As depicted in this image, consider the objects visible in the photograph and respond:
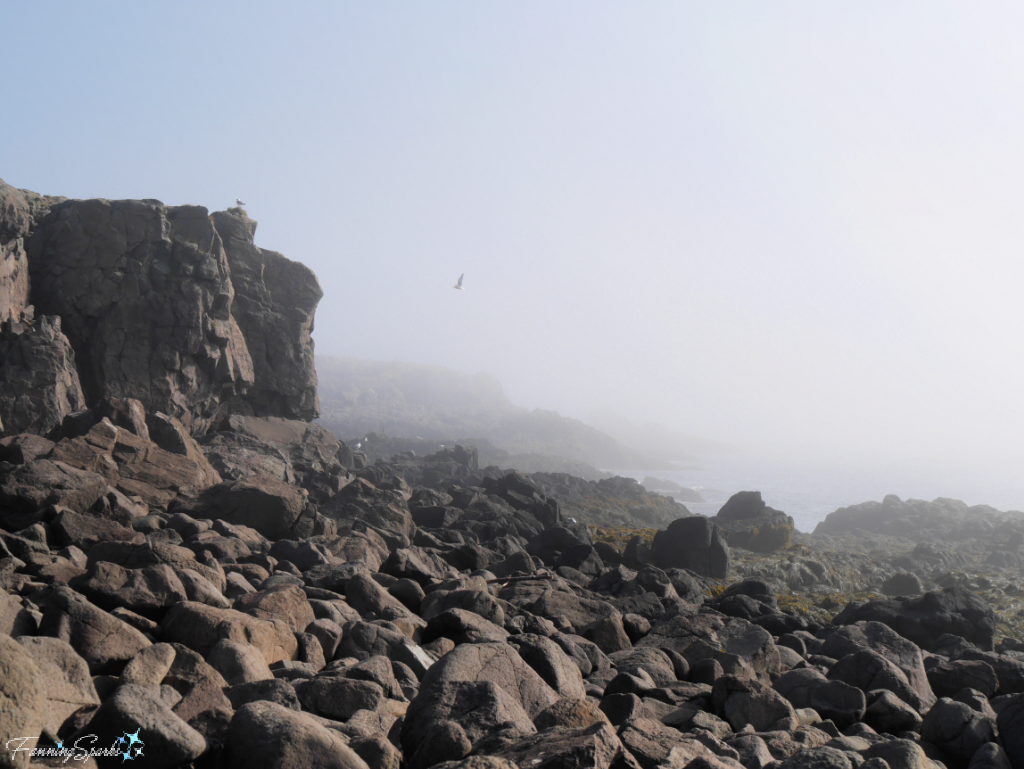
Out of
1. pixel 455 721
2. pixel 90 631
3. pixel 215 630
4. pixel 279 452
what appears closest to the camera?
pixel 455 721

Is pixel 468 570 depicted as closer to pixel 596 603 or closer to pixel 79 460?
pixel 596 603

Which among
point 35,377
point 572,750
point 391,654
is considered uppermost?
point 572,750

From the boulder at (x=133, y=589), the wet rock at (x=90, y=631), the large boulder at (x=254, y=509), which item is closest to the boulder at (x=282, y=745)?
the wet rock at (x=90, y=631)

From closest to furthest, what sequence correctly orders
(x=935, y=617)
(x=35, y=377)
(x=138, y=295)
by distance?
(x=935, y=617)
(x=35, y=377)
(x=138, y=295)

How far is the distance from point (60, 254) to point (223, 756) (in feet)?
98.3

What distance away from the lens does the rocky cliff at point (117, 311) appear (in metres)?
25.2

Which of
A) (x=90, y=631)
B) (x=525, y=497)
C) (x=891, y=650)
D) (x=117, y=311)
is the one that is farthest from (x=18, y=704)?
(x=525, y=497)

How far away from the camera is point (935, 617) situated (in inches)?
698

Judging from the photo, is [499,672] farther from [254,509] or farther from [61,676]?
[254,509]

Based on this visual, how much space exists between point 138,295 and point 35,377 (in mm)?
6222

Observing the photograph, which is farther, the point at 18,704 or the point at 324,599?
the point at 324,599

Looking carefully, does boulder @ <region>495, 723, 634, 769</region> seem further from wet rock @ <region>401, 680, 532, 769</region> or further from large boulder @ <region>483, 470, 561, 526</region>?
large boulder @ <region>483, 470, 561, 526</region>

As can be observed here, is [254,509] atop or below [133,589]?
below

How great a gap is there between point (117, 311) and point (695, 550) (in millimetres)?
26867
